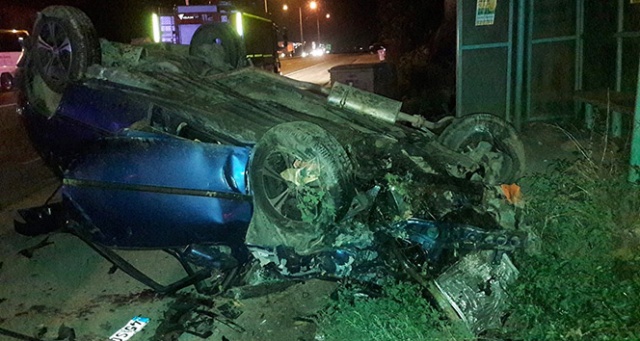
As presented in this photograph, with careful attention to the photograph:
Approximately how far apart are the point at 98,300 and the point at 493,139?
3572 millimetres

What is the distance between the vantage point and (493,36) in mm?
8945

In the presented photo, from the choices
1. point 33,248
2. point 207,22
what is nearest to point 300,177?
point 33,248

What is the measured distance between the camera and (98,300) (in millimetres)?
4645

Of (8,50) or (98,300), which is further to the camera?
(8,50)

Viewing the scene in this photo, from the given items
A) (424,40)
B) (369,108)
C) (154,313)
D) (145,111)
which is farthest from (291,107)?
(424,40)

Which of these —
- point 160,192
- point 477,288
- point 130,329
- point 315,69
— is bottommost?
point 130,329

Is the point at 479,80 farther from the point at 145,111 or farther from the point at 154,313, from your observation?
the point at 154,313

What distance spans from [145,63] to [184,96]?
88cm

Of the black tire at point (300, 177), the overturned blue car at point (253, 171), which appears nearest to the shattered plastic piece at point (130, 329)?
the overturned blue car at point (253, 171)

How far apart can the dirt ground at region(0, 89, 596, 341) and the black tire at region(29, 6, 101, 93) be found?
157 centimetres

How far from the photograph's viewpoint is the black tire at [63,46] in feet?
17.0

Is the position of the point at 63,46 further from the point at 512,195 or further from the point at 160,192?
the point at 512,195

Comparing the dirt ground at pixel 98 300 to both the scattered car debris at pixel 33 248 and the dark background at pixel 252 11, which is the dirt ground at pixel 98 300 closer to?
the scattered car debris at pixel 33 248

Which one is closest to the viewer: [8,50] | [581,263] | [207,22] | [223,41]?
[581,263]
